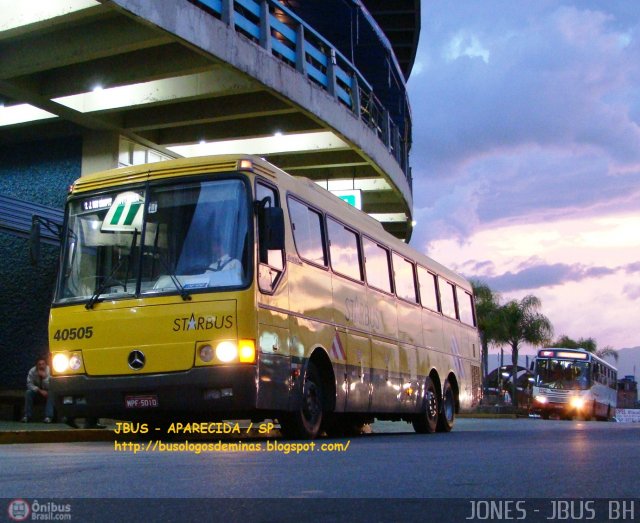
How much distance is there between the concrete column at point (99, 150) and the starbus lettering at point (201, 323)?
33.3ft

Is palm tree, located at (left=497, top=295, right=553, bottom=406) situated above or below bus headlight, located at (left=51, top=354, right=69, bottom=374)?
above

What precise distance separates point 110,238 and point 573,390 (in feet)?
127

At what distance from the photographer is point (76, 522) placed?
182 inches

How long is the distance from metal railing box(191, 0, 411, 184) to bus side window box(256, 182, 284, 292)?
6558 mm

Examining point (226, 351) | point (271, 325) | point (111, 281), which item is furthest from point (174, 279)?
point (271, 325)

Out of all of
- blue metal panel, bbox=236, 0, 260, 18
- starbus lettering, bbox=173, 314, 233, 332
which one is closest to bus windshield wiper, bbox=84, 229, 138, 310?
starbus lettering, bbox=173, 314, 233, 332

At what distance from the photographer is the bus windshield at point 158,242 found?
1157 cm

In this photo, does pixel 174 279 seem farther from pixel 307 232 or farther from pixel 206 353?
pixel 307 232

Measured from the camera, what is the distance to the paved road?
5824mm

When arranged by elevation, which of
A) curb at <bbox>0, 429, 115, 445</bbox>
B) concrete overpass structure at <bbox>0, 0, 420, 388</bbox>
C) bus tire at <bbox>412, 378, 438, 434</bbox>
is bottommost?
curb at <bbox>0, 429, 115, 445</bbox>

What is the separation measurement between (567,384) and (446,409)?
99.3ft

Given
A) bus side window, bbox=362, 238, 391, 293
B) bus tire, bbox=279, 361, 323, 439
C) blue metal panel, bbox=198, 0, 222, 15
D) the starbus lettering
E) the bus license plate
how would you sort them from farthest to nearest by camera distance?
blue metal panel, bbox=198, 0, 222, 15, bus side window, bbox=362, 238, 391, 293, bus tire, bbox=279, 361, 323, 439, the bus license plate, the starbus lettering

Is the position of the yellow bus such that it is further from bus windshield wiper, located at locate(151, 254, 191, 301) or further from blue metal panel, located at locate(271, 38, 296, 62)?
blue metal panel, located at locate(271, 38, 296, 62)

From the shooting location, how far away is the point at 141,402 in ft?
37.6
